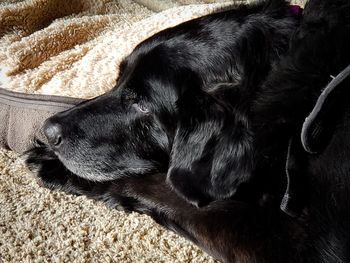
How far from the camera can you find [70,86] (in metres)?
1.85

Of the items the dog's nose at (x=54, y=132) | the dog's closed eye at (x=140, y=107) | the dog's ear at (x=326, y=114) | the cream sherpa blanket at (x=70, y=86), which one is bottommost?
the cream sherpa blanket at (x=70, y=86)

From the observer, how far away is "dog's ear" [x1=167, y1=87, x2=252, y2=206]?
1.04 m

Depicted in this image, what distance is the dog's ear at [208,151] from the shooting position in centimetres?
104

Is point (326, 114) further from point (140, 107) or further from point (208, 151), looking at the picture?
point (140, 107)

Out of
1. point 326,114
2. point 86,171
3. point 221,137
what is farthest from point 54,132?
point 326,114

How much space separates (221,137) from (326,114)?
294mm

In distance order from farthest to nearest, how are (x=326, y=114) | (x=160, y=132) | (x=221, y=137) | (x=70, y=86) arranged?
(x=70, y=86)
(x=160, y=132)
(x=221, y=137)
(x=326, y=114)

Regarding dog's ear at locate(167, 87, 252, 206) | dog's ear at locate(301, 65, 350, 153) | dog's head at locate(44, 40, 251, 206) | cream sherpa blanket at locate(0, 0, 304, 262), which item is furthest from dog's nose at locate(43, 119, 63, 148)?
dog's ear at locate(301, 65, 350, 153)

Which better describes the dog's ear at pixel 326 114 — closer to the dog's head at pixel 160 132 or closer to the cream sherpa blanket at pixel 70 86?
the dog's head at pixel 160 132

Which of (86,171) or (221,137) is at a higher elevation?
(221,137)

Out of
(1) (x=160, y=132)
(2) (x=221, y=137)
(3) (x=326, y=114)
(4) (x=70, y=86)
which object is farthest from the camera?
(4) (x=70, y=86)

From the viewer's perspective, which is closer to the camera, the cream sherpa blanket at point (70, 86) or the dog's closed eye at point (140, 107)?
the cream sherpa blanket at point (70, 86)

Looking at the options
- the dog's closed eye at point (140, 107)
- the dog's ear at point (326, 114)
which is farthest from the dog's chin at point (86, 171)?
the dog's ear at point (326, 114)

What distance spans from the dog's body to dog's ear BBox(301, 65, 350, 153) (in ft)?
0.11
